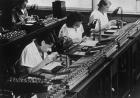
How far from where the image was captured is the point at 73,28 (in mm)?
5199

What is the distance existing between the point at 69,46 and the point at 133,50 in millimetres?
1346

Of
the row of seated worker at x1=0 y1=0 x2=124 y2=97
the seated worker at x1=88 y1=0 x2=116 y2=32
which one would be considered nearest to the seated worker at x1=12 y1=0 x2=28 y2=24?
the row of seated worker at x1=0 y1=0 x2=124 y2=97

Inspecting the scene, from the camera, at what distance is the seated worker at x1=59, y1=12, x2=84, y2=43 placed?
4902 mm

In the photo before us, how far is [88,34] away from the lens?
5.56m

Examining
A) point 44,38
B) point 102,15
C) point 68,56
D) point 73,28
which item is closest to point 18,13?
point 44,38

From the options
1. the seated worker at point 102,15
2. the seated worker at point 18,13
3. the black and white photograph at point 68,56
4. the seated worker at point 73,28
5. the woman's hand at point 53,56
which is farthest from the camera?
the seated worker at point 18,13

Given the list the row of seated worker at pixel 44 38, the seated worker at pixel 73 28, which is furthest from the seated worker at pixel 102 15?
the seated worker at pixel 73 28

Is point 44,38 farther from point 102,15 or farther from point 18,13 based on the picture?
point 102,15

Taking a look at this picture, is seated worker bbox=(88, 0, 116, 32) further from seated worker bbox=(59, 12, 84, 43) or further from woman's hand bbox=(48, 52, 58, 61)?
woman's hand bbox=(48, 52, 58, 61)

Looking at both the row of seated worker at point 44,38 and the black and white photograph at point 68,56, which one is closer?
the black and white photograph at point 68,56

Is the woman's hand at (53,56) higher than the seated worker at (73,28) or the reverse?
the reverse

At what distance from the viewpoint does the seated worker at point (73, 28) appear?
4902 millimetres

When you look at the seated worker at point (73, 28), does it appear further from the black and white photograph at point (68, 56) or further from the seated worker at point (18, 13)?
the seated worker at point (18, 13)

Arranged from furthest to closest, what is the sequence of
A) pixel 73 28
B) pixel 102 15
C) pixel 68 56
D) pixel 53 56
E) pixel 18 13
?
1. pixel 18 13
2. pixel 102 15
3. pixel 73 28
4. pixel 68 56
5. pixel 53 56
